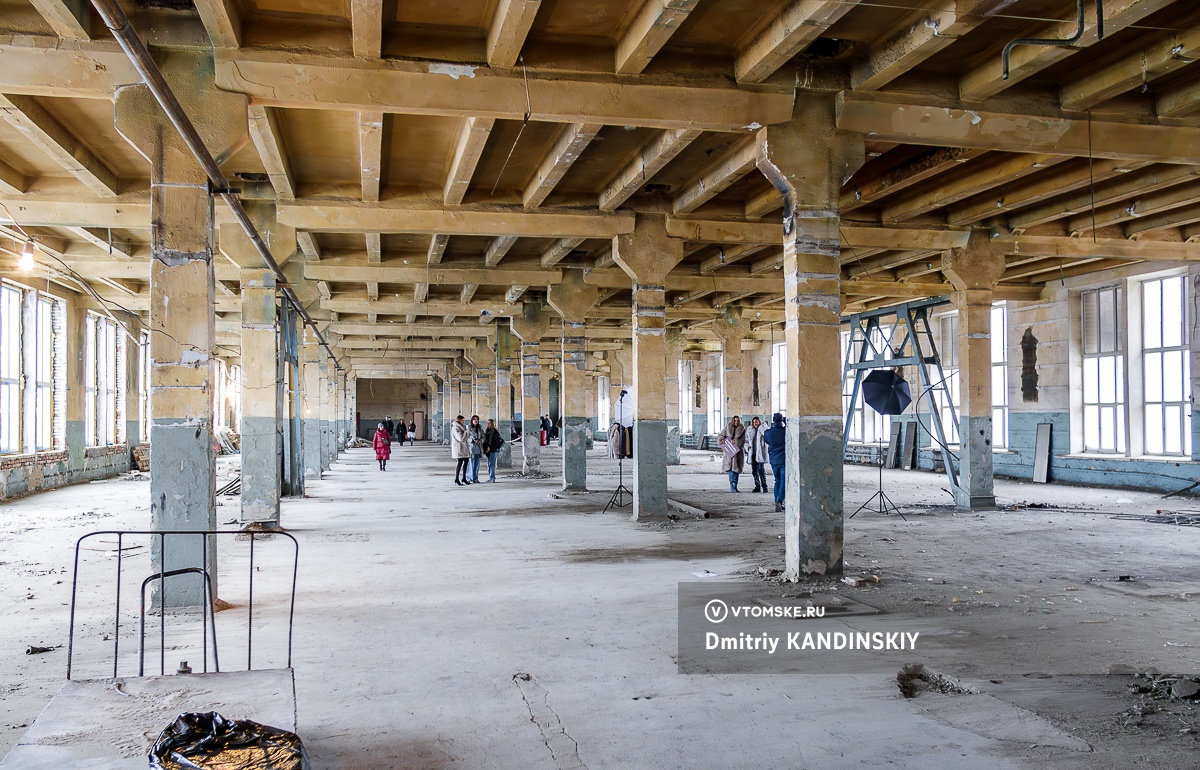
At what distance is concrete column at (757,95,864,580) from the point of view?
859 cm

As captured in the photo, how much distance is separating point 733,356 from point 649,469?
1417 centimetres

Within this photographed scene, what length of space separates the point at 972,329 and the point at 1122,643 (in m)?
9.99

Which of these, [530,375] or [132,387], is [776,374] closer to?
[530,375]

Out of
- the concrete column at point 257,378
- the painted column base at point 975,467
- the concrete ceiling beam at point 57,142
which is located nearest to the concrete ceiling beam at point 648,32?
the concrete ceiling beam at point 57,142

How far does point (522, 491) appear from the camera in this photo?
62.1 feet

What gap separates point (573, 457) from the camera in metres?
18.5

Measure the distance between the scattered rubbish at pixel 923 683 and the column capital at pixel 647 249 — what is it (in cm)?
870

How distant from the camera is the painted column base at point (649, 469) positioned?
13492 millimetres

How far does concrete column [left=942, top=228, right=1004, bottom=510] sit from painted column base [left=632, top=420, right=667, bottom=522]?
5697 millimetres

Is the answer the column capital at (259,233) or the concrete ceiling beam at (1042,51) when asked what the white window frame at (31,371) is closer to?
the column capital at (259,233)

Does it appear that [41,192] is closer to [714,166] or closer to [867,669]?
[714,166]

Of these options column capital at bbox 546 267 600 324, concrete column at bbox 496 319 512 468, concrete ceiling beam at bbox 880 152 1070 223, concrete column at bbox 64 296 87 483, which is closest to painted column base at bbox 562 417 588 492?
column capital at bbox 546 267 600 324

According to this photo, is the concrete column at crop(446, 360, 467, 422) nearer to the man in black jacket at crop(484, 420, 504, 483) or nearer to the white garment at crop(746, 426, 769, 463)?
the man in black jacket at crop(484, 420, 504, 483)

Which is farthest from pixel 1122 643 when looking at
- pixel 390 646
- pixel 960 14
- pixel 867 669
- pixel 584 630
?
pixel 390 646
